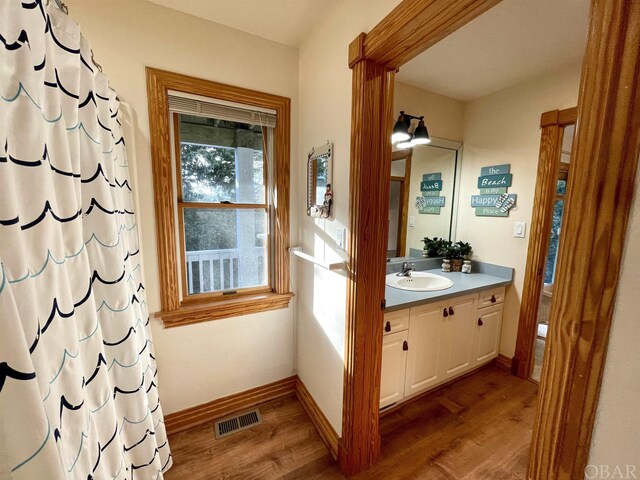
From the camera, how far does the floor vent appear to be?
65.2 inches

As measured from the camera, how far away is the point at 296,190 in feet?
6.07

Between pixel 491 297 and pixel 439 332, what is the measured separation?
2.22 feet

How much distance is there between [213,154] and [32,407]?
1499 mm

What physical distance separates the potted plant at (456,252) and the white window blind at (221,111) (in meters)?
1.92

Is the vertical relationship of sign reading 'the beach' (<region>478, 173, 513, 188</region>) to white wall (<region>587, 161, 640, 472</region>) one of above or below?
above

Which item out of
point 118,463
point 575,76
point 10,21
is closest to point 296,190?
point 10,21

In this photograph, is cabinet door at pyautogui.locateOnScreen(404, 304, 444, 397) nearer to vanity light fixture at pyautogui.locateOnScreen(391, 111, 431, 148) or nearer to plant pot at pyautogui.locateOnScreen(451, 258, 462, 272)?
plant pot at pyautogui.locateOnScreen(451, 258, 462, 272)

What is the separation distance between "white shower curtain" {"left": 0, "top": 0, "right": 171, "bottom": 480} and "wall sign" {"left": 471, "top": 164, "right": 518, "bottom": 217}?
2.69 metres

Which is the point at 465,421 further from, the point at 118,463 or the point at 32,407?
the point at 32,407

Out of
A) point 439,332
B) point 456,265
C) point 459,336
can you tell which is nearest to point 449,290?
point 439,332

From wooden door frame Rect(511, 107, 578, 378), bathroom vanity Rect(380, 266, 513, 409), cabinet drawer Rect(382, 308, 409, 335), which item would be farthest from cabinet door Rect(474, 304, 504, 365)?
cabinet drawer Rect(382, 308, 409, 335)

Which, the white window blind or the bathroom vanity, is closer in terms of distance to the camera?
the white window blind

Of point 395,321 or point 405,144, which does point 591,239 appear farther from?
point 405,144

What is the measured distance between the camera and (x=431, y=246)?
249 centimetres
